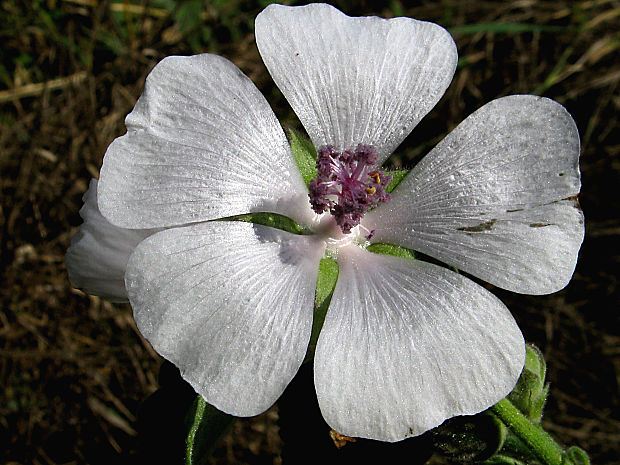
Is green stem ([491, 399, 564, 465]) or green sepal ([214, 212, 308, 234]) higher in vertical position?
green sepal ([214, 212, 308, 234])

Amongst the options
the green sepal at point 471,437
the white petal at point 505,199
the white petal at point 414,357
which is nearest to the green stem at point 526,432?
the green sepal at point 471,437

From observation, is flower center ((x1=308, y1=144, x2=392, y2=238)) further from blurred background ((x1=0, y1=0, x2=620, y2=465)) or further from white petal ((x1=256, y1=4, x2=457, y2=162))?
blurred background ((x1=0, y1=0, x2=620, y2=465))

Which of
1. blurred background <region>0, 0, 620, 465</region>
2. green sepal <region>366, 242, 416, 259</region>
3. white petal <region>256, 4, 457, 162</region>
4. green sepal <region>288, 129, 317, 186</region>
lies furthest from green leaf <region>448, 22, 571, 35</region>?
green sepal <region>366, 242, 416, 259</region>

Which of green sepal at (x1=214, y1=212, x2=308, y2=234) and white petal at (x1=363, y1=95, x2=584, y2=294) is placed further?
green sepal at (x1=214, y1=212, x2=308, y2=234)

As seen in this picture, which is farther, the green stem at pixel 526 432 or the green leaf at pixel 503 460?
the green leaf at pixel 503 460

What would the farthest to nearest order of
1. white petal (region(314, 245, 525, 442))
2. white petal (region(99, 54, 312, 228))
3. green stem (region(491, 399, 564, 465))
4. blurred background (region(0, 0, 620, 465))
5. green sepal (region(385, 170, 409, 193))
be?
blurred background (region(0, 0, 620, 465)) < green sepal (region(385, 170, 409, 193)) < green stem (region(491, 399, 564, 465)) < white petal (region(99, 54, 312, 228)) < white petal (region(314, 245, 525, 442))

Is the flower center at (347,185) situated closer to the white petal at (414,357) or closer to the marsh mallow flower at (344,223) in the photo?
the marsh mallow flower at (344,223)
